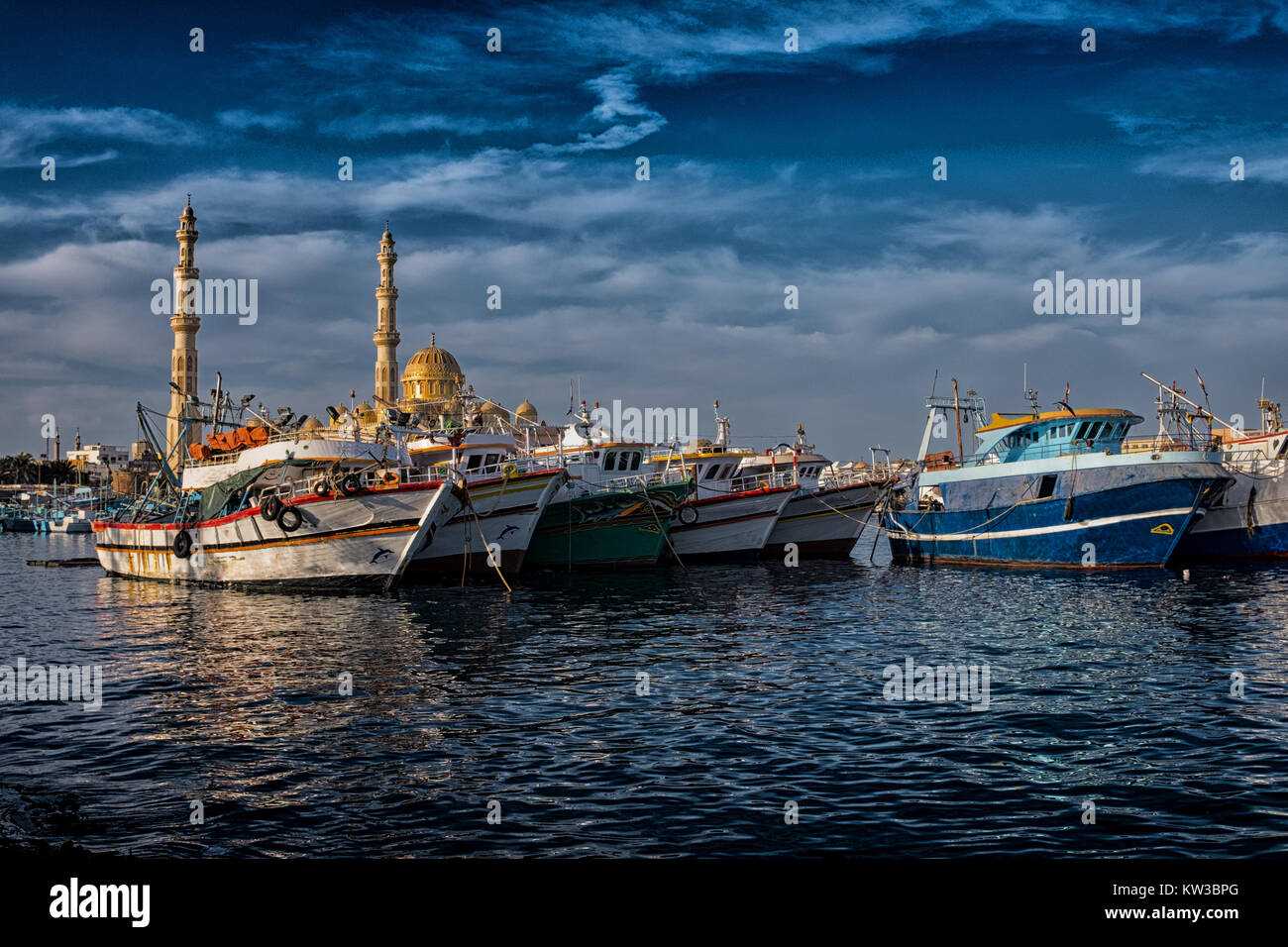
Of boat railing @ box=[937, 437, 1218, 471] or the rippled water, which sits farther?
boat railing @ box=[937, 437, 1218, 471]

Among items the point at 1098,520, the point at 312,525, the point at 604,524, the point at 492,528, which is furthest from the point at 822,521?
the point at 312,525

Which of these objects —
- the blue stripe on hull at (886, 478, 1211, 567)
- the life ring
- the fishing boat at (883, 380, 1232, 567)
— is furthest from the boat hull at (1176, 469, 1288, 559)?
the life ring

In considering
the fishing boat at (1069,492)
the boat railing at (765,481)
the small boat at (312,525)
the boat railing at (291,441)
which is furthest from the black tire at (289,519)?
the fishing boat at (1069,492)

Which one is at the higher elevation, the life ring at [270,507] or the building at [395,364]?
the building at [395,364]

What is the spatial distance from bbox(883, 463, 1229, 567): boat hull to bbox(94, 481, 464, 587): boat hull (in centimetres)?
2315

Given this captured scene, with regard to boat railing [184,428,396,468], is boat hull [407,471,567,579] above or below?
below

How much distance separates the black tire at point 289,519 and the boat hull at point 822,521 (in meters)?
24.0

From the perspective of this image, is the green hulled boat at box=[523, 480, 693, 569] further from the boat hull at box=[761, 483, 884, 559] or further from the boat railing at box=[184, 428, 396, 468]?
the boat hull at box=[761, 483, 884, 559]

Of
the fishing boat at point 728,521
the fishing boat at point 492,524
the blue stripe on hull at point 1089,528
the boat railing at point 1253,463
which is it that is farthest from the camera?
the fishing boat at point 728,521

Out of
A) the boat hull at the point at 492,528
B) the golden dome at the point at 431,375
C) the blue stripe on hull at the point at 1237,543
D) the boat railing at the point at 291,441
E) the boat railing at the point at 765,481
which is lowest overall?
the blue stripe on hull at the point at 1237,543

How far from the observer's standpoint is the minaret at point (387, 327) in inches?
5094

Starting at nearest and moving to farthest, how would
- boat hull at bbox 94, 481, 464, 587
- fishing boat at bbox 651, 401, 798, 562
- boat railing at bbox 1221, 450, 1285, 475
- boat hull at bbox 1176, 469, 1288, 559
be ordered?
boat hull at bbox 94, 481, 464, 587
boat railing at bbox 1221, 450, 1285, 475
boat hull at bbox 1176, 469, 1288, 559
fishing boat at bbox 651, 401, 798, 562

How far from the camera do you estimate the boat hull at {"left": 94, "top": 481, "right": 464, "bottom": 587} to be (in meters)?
33.1

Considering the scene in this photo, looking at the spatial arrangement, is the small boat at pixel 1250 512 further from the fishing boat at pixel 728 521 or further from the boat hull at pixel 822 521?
the fishing boat at pixel 728 521
